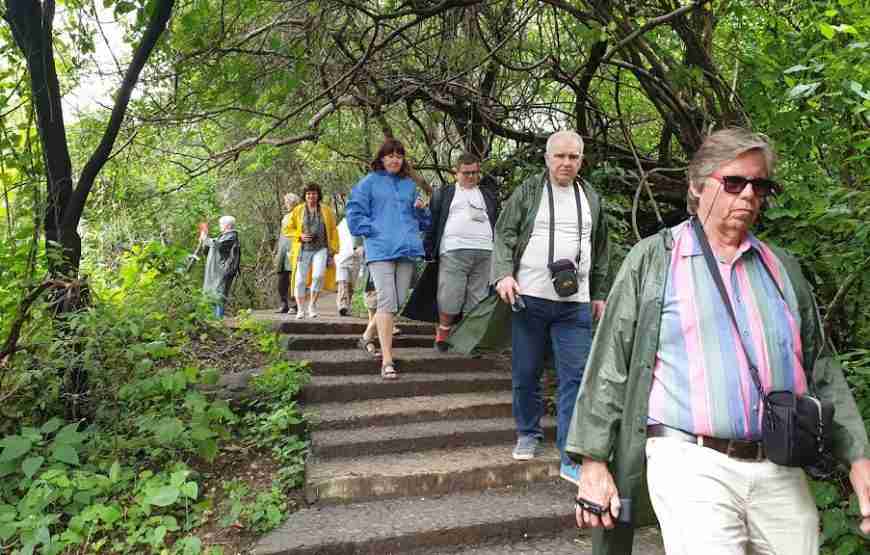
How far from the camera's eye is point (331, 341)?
6.07 m

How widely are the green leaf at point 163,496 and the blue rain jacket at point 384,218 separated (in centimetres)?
239

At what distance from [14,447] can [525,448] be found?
3004 millimetres

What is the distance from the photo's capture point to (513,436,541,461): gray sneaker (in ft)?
13.5

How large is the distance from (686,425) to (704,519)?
24 centimetres

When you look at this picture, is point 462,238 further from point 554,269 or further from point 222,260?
point 222,260

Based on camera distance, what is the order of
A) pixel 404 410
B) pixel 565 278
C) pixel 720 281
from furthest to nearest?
pixel 404 410 < pixel 565 278 < pixel 720 281

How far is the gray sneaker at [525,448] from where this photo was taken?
13.5 ft

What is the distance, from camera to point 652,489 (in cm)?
177

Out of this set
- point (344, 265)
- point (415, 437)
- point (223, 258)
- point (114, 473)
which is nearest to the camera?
point (114, 473)

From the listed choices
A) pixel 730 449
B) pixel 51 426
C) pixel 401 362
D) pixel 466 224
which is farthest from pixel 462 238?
pixel 730 449

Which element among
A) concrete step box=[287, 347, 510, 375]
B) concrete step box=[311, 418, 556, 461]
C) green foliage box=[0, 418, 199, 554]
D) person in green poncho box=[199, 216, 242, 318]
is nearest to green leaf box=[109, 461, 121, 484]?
green foliage box=[0, 418, 199, 554]

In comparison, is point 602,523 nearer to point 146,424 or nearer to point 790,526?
point 790,526

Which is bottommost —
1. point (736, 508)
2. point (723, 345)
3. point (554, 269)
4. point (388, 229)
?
point (736, 508)

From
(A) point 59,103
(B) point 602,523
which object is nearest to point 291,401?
(A) point 59,103
